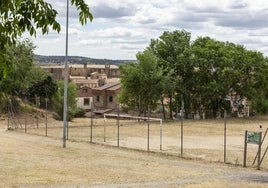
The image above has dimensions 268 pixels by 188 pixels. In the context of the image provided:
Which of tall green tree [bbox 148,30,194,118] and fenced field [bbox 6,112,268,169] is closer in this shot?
fenced field [bbox 6,112,268,169]

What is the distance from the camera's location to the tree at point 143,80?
5975cm

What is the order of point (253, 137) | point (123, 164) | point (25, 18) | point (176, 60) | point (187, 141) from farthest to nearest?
point (176, 60) → point (187, 141) → point (123, 164) → point (253, 137) → point (25, 18)

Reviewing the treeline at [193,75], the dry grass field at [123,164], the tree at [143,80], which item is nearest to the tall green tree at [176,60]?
the treeline at [193,75]

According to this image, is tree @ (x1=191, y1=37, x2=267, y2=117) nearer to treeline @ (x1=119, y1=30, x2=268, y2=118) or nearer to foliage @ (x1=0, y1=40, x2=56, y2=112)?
treeline @ (x1=119, y1=30, x2=268, y2=118)

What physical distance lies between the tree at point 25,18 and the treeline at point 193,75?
179 ft

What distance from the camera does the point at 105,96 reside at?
97.2 metres

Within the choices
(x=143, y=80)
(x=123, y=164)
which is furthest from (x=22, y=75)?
(x=123, y=164)

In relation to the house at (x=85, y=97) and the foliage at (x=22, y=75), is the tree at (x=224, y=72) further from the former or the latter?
the house at (x=85, y=97)

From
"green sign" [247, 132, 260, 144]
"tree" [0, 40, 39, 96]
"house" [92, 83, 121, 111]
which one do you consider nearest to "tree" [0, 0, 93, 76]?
"green sign" [247, 132, 260, 144]

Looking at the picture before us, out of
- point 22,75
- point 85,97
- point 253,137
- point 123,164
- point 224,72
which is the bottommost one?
point 123,164

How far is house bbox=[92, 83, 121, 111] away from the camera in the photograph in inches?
3775

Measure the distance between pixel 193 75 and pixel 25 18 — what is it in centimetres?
5995

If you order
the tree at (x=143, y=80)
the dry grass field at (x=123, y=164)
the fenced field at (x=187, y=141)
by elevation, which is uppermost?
the tree at (x=143, y=80)

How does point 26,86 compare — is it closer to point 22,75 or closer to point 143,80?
point 22,75
